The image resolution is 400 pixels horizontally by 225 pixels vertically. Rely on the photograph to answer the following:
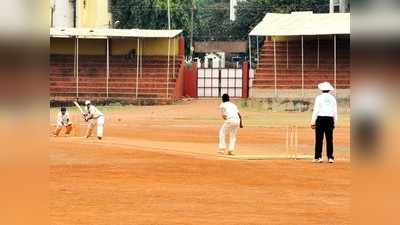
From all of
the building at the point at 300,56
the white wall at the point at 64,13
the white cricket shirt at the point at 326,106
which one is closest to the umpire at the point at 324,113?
the white cricket shirt at the point at 326,106

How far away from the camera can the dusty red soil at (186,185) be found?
9516 mm

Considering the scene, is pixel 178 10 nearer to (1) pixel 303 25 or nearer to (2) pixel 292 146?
(1) pixel 303 25

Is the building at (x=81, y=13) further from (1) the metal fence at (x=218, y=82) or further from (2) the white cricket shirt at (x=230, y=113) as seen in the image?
(2) the white cricket shirt at (x=230, y=113)

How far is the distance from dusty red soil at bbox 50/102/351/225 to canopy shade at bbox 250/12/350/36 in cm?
1982

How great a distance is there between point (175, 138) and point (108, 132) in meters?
3.42

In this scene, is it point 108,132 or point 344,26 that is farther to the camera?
point 344,26

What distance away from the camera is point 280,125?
3170 cm

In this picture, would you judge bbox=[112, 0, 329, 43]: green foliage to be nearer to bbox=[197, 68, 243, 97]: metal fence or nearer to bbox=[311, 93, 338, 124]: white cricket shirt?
bbox=[197, 68, 243, 97]: metal fence

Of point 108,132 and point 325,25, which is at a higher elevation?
point 325,25

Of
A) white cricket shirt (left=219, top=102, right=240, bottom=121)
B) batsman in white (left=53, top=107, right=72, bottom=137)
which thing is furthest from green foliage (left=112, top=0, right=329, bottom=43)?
white cricket shirt (left=219, top=102, right=240, bottom=121)

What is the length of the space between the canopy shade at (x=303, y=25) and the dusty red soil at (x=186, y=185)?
1982cm

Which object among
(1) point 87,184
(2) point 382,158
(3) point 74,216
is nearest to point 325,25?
(1) point 87,184

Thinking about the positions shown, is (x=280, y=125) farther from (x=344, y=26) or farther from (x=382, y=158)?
(x=382, y=158)

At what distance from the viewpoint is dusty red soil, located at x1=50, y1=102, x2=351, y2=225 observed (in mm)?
9516
